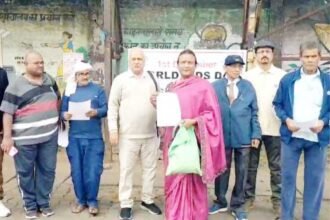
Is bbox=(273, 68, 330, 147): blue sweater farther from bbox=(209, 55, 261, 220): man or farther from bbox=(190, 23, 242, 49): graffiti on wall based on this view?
bbox=(190, 23, 242, 49): graffiti on wall

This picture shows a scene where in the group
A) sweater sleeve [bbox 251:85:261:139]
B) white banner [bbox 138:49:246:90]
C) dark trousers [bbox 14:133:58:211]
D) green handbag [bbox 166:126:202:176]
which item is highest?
white banner [bbox 138:49:246:90]

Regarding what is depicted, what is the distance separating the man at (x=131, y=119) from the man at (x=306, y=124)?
1258mm

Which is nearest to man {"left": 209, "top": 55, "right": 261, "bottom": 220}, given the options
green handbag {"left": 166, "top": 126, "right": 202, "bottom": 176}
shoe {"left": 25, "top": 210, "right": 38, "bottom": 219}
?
green handbag {"left": 166, "top": 126, "right": 202, "bottom": 176}

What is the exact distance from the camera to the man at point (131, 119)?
492cm

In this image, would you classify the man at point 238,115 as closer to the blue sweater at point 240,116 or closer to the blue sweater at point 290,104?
the blue sweater at point 240,116

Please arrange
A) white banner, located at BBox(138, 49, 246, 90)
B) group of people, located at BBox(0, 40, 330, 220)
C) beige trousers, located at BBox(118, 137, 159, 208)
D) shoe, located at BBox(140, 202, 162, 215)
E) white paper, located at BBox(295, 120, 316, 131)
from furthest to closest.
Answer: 1. white banner, located at BBox(138, 49, 246, 90)
2. shoe, located at BBox(140, 202, 162, 215)
3. beige trousers, located at BBox(118, 137, 159, 208)
4. group of people, located at BBox(0, 40, 330, 220)
5. white paper, located at BBox(295, 120, 316, 131)

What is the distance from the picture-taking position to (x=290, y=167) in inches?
181

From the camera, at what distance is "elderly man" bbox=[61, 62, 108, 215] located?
5.07 metres

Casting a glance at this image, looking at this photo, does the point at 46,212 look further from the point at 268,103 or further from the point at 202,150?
the point at 268,103

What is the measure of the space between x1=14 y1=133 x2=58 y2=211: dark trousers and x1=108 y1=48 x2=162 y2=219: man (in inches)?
27.9

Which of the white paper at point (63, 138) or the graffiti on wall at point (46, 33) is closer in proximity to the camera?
the white paper at point (63, 138)

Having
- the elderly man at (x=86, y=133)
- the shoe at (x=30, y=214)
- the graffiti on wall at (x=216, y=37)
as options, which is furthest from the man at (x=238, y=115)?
the graffiti on wall at (x=216, y=37)

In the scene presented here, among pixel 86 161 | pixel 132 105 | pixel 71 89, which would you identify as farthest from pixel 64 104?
pixel 132 105

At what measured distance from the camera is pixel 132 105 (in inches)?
194
